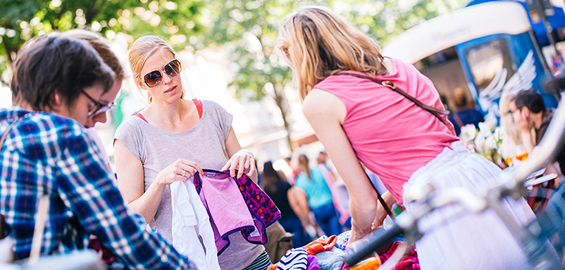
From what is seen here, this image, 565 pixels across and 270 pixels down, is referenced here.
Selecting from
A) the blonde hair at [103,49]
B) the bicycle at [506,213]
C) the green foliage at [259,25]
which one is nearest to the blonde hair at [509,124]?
the bicycle at [506,213]

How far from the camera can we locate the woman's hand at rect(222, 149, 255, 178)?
2365 mm

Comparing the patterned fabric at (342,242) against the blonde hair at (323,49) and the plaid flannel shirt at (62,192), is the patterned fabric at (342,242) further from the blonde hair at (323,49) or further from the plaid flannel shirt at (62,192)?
the plaid flannel shirt at (62,192)

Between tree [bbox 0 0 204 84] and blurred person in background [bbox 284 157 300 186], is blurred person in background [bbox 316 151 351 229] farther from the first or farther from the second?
tree [bbox 0 0 204 84]

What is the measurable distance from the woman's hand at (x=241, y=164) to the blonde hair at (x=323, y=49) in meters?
0.54

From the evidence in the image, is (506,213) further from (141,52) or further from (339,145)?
(141,52)

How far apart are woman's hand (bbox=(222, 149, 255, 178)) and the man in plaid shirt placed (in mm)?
909

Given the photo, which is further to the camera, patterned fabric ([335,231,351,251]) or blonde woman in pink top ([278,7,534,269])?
patterned fabric ([335,231,351,251])

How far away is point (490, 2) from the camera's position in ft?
31.6

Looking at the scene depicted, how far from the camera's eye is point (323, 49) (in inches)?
80.5

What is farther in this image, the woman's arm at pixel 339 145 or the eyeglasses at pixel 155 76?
the eyeglasses at pixel 155 76

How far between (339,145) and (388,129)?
202 millimetres

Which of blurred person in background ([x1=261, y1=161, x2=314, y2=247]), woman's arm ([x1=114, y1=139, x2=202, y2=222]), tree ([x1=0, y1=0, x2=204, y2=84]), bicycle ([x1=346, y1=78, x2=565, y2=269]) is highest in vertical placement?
tree ([x1=0, y1=0, x2=204, y2=84])

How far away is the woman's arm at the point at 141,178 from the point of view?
7.11 feet

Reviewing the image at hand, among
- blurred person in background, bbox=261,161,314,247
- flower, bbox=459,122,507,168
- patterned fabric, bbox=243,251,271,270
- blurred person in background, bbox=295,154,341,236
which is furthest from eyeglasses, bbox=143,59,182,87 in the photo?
blurred person in background, bbox=295,154,341,236
